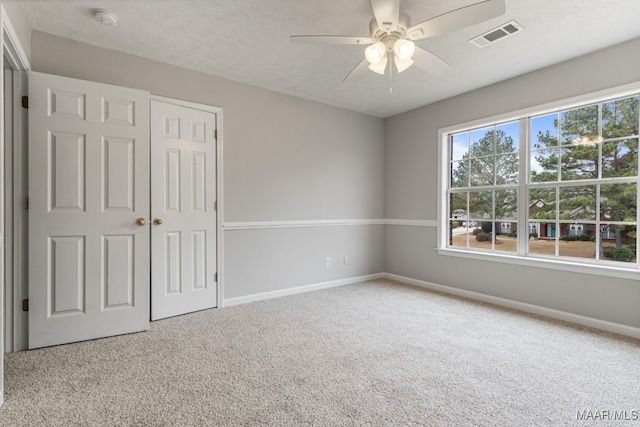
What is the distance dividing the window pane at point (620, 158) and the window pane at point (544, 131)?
43 cm

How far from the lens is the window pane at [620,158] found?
2770 millimetres

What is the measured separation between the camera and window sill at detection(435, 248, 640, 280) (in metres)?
2.74

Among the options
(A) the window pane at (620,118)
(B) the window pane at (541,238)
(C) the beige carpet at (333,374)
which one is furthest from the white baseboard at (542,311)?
(A) the window pane at (620,118)

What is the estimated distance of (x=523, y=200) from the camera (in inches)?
136

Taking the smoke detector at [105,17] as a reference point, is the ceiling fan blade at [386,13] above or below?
below

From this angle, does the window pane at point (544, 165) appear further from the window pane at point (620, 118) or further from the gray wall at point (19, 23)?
the gray wall at point (19, 23)

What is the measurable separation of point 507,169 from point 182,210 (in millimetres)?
3559

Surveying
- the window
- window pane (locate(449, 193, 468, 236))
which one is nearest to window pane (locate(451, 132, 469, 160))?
the window

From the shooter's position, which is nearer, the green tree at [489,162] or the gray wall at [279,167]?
the gray wall at [279,167]

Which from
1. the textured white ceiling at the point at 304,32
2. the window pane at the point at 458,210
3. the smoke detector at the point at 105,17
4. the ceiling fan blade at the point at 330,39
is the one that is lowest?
the window pane at the point at 458,210

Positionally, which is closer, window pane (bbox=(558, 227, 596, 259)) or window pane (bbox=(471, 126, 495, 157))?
window pane (bbox=(558, 227, 596, 259))

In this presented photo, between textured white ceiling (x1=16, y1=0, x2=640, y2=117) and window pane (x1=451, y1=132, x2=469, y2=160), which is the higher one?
textured white ceiling (x1=16, y1=0, x2=640, y2=117)

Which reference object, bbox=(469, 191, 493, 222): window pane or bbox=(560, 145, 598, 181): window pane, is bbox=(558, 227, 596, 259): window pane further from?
bbox=(469, 191, 493, 222): window pane

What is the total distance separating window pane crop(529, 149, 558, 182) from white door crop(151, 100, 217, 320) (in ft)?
11.2
